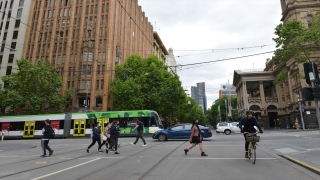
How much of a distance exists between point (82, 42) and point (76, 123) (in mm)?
25818

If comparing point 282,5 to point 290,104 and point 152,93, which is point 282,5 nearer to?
point 290,104

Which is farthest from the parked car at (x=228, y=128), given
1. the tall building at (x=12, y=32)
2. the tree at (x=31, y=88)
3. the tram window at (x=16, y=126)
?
the tall building at (x=12, y=32)

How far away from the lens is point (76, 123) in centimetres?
2884

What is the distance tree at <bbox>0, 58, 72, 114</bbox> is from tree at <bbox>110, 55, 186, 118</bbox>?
12.3 meters

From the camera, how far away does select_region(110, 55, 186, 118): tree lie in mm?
36438

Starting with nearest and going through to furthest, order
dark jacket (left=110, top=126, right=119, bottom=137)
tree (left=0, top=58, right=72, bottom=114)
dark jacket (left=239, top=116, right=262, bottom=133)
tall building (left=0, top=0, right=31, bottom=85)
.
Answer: dark jacket (left=239, top=116, right=262, bottom=133) → dark jacket (left=110, top=126, right=119, bottom=137) → tree (left=0, top=58, right=72, bottom=114) → tall building (left=0, top=0, right=31, bottom=85)

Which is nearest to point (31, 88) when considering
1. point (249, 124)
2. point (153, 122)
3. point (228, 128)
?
point (153, 122)

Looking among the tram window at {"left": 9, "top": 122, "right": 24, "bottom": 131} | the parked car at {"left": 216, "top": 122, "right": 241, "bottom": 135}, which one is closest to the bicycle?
the parked car at {"left": 216, "top": 122, "right": 241, "bottom": 135}

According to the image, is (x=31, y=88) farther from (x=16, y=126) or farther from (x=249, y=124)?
(x=249, y=124)

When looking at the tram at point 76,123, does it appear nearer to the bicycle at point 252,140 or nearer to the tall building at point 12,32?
the bicycle at point 252,140

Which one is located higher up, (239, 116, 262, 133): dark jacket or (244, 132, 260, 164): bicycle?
(239, 116, 262, 133): dark jacket

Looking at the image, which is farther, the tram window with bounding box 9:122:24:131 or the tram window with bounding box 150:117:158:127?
the tram window with bounding box 9:122:24:131

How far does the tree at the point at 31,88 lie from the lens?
38125mm

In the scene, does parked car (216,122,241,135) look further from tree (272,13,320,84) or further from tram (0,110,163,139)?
tree (272,13,320,84)
